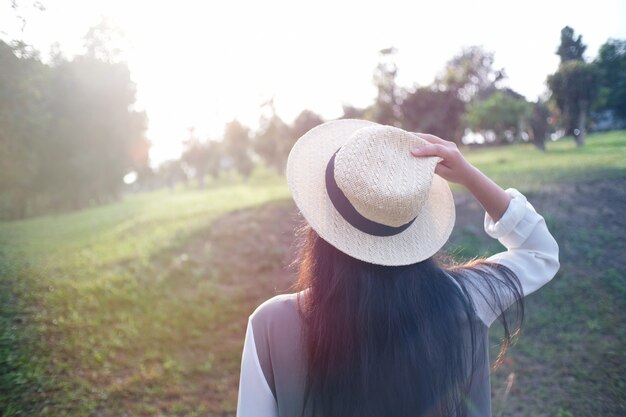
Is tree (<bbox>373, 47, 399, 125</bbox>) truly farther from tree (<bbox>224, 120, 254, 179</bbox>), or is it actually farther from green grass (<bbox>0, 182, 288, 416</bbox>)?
tree (<bbox>224, 120, 254, 179</bbox>)

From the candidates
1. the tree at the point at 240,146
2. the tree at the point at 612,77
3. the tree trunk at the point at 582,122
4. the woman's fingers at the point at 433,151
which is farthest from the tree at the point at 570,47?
the tree at the point at 240,146

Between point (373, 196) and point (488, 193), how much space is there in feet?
2.02

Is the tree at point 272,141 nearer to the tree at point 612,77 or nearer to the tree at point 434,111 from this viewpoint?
the tree at point 434,111

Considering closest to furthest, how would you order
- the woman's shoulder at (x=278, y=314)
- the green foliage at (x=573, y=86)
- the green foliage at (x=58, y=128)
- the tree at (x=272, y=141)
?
the woman's shoulder at (x=278, y=314), the green foliage at (x=573, y=86), the green foliage at (x=58, y=128), the tree at (x=272, y=141)

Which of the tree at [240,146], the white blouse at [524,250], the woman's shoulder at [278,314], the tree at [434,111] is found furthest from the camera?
the tree at [240,146]

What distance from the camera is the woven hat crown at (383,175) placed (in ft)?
4.25

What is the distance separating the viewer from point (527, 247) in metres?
1.65

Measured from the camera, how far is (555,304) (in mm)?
3998

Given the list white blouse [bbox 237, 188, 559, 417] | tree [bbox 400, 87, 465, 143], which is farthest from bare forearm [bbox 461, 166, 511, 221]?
tree [bbox 400, 87, 465, 143]

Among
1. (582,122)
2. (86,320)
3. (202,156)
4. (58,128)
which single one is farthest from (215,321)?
(202,156)

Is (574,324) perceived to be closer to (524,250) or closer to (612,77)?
(612,77)

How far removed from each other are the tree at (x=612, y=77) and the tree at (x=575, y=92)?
1.9 inches

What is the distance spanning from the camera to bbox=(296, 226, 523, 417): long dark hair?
1.33m

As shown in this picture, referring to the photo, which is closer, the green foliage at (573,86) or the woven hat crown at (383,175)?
the woven hat crown at (383,175)
